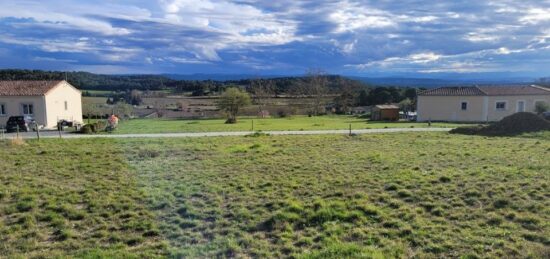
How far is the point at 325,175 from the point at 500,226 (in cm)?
429

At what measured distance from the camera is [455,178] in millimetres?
8727

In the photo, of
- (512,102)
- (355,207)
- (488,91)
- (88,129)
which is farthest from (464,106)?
(355,207)

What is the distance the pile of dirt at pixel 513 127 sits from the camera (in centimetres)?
2311

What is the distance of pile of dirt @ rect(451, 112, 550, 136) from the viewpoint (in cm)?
2311

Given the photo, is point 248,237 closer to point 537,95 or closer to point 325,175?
point 325,175

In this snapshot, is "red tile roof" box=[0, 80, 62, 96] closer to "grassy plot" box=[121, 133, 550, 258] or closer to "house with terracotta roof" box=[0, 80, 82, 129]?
"house with terracotta roof" box=[0, 80, 82, 129]

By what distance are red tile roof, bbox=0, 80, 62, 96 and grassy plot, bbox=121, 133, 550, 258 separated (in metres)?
32.2

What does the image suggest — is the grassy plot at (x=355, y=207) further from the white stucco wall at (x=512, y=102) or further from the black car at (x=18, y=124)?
the white stucco wall at (x=512, y=102)

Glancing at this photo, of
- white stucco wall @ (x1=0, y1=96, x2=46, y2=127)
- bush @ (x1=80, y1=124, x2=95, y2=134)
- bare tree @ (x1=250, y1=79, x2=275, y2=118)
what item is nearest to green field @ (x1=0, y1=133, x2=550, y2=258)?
bush @ (x1=80, y1=124, x2=95, y2=134)

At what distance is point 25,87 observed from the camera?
38312 mm

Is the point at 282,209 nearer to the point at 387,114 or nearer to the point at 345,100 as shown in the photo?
the point at 387,114

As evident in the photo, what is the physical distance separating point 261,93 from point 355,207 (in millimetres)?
68525

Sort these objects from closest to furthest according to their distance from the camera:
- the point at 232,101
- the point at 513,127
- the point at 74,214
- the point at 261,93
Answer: the point at 74,214, the point at 513,127, the point at 232,101, the point at 261,93

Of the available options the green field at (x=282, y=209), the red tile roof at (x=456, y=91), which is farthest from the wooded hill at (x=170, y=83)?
the green field at (x=282, y=209)
